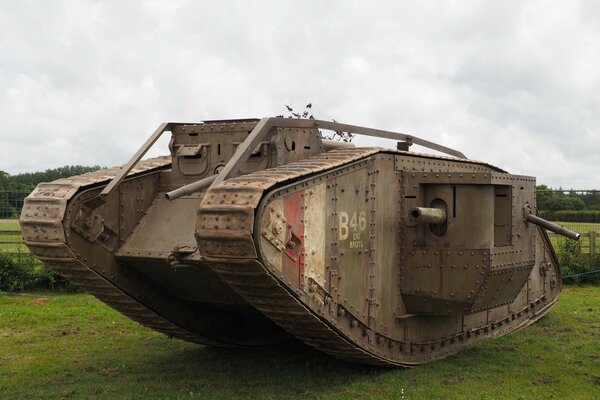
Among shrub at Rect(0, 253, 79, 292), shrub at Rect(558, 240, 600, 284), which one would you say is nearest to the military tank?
shrub at Rect(0, 253, 79, 292)

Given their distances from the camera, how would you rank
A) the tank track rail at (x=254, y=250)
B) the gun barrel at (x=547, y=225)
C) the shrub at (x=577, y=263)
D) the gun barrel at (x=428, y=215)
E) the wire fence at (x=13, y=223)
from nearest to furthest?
the tank track rail at (x=254, y=250) → the gun barrel at (x=428, y=215) → the gun barrel at (x=547, y=225) → the shrub at (x=577, y=263) → the wire fence at (x=13, y=223)

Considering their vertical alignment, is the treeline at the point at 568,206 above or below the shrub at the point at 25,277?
above

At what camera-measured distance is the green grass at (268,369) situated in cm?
775

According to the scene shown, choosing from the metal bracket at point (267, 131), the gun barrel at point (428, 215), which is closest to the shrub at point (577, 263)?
the metal bracket at point (267, 131)

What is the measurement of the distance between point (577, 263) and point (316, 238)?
39.4 feet

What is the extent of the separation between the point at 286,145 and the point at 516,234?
3.05 metres

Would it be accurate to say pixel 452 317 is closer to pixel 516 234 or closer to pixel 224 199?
pixel 516 234

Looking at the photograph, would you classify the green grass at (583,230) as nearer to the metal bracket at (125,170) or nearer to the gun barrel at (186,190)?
the metal bracket at (125,170)

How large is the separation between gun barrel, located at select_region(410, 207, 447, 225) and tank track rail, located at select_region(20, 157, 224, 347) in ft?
10.3

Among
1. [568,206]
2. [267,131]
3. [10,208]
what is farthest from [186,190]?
[568,206]

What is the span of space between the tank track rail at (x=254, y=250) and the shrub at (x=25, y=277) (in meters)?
10.1

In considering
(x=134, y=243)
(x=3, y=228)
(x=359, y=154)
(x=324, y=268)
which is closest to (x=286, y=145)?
(x=359, y=154)

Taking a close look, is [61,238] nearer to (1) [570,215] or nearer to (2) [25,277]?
(2) [25,277]

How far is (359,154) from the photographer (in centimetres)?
787
